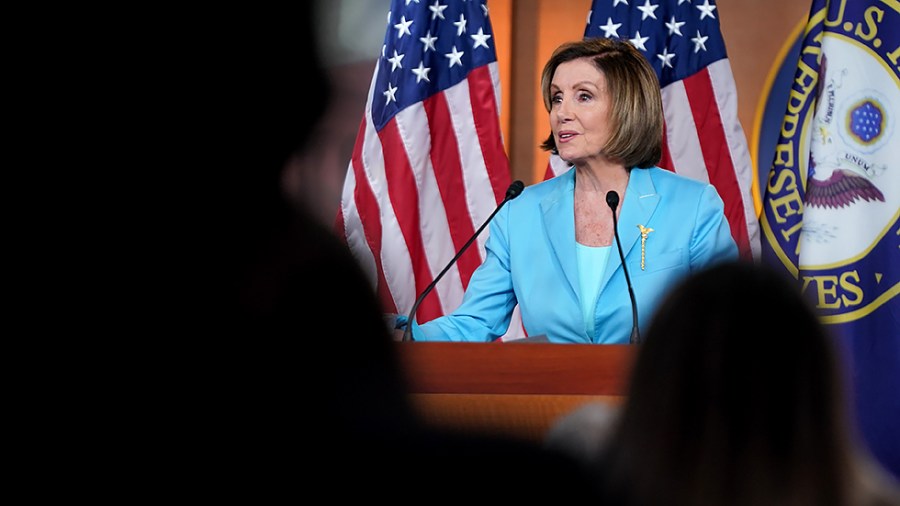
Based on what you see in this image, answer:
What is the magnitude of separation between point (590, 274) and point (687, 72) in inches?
48.6

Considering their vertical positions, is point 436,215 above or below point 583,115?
below

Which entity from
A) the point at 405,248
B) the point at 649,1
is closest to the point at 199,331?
the point at 405,248

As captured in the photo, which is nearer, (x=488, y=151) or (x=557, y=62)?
(x=557, y=62)

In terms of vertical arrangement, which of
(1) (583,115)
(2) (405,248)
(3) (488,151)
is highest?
(1) (583,115)

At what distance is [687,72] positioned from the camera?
3.73 m

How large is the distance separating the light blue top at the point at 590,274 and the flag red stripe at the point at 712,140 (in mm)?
982

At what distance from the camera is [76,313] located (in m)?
0.45

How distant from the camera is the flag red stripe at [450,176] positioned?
383 centimetres

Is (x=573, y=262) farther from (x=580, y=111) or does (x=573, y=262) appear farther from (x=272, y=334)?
(x=272, y=334)

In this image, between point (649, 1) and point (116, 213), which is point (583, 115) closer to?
point (649, 1)

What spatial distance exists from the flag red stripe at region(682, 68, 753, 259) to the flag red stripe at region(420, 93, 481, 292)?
90 cm

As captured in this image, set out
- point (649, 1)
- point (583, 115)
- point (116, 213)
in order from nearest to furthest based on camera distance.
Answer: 1. point (116, 213)
2. point (583, 115)
3. point (649, 1)

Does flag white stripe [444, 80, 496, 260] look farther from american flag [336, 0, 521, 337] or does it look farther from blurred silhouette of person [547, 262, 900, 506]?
blurred silhouette of person [547, 262, 900, 506]

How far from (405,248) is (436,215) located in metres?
0.19
